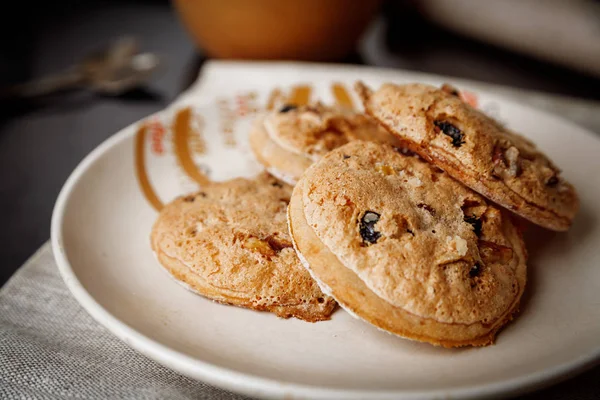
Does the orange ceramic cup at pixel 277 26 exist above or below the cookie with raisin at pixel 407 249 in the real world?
below

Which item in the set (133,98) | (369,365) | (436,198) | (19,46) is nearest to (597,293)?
(436,198)

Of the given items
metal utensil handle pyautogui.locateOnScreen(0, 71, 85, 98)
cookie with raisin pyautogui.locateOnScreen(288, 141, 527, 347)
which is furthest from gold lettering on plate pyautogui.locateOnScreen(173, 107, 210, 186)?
metal utensil handle pyautogui.locateOnScreen(0, 71, 85, 98)

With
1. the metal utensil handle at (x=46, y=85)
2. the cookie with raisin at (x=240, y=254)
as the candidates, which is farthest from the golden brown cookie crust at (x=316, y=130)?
the metal utensil handle at (x=46, y=85)

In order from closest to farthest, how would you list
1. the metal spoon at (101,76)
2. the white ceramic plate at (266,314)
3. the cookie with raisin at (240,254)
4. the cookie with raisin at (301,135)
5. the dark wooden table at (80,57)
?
the white ceramic plate at (266,314) → the cookie with raisin at (240,254) → the cookie with raisin at (301,135) → the dark wooden table at (80,57) → the metal spoon at (101,76)

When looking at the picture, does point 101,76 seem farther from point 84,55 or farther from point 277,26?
point 277,26

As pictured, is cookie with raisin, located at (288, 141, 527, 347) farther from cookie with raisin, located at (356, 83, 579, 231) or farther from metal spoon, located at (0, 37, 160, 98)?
metal spoon, located at (0, 37, 160, 98)

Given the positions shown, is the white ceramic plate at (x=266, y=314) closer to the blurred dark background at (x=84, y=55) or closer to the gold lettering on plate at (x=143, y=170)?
the gold lettering on plate at (x=143, y=170)
